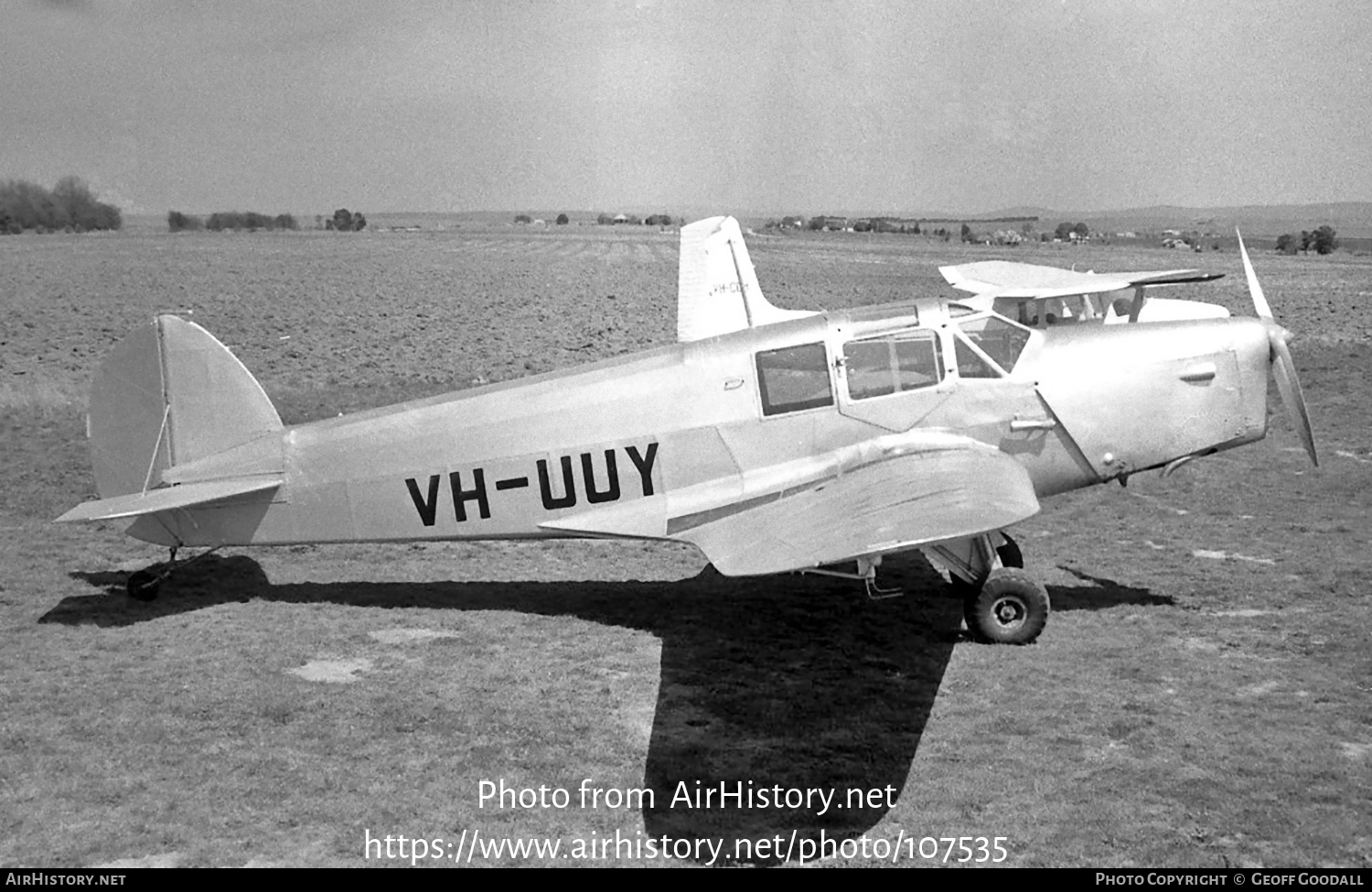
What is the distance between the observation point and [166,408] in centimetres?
851

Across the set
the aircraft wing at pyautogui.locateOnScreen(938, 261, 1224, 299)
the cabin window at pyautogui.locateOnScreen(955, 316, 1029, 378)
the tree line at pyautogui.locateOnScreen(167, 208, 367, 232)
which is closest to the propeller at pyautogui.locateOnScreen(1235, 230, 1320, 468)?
the cabin window at pyautogui.locateOnScreen(955, 316, 1029, 378)

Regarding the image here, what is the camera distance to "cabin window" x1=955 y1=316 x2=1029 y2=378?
781 centimetres

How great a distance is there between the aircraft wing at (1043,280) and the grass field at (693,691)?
243 centimetres

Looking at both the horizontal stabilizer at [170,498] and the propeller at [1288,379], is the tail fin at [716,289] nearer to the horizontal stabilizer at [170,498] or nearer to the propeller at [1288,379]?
the propeller at [1288,379]

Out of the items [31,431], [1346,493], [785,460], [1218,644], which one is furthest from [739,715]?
[31,431]

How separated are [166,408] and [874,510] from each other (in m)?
5.70

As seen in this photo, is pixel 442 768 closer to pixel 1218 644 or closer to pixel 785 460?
pixel 785 460

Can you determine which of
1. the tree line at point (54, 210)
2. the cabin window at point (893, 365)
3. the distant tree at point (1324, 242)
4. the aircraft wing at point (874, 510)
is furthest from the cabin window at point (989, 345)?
the distant tree at point (1324, 242)

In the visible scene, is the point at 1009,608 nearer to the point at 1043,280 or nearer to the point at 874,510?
the point at 874,510

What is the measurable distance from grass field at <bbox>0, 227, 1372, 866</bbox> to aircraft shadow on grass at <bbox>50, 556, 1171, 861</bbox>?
0.03 metres

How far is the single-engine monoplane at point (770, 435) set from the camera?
7.72m

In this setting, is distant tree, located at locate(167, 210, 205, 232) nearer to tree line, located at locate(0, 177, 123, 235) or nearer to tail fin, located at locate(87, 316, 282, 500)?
tree line, located at locate(0, 177, 123, 235)

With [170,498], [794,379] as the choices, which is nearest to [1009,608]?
[794,379]
